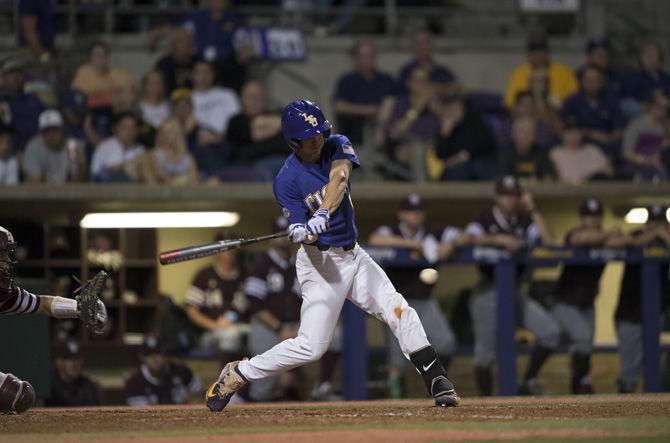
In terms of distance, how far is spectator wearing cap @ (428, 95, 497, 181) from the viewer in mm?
11930

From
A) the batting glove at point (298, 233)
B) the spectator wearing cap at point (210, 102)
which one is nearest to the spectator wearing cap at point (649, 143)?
the spectator wearing cap at point (210, 102)

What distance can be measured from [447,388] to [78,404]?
4.48 meters

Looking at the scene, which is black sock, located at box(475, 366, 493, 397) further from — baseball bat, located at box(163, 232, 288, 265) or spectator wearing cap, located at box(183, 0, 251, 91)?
spectator wearing cap, located at box(183, 0, 251, 91)

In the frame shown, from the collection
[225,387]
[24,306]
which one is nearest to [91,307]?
[24,306]

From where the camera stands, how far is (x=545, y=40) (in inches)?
524

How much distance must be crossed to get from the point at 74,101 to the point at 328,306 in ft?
18.6

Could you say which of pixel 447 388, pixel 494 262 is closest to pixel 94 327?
pixel 447 388

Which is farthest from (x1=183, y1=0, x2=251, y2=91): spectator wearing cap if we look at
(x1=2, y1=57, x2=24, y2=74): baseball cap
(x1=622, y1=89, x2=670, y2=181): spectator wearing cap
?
(x1=622, y1=89, x2=670, y2=181): spectator wearing cap

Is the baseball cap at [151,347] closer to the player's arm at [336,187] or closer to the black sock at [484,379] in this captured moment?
the black sock at [484,379]

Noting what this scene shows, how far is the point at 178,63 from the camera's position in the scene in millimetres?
12711

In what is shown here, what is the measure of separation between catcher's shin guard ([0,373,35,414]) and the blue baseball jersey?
1750 millimetres

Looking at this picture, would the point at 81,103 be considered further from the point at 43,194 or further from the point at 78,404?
the point at 78,404

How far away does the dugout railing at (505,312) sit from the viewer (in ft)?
34.2

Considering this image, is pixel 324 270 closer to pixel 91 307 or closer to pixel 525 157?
pixel 91 307
